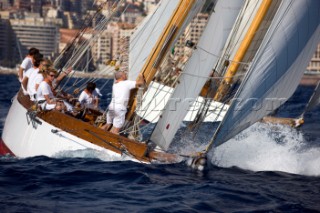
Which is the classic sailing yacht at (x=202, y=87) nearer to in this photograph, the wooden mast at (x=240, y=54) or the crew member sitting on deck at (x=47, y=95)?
the crew member sitting on deck at (x=47, y=95)

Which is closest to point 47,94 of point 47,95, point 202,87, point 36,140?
point 47,95

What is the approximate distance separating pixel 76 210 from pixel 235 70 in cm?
752

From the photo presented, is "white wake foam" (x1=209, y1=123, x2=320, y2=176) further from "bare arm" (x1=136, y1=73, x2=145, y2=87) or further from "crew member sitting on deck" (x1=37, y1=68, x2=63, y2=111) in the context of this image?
"crew member sitting on deck" (x1=37, y1=68, x2=63, y2=111)

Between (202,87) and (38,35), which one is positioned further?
(38,35)

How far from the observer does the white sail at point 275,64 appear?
502 inches

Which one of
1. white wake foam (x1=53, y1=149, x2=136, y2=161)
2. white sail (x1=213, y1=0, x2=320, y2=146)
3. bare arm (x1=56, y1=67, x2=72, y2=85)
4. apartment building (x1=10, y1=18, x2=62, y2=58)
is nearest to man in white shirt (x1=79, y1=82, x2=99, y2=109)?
bare arm (x1=56, y1=67, x2=72, y2=85)

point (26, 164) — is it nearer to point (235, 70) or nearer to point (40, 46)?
point (235, 70)

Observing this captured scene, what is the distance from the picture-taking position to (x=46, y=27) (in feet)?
473

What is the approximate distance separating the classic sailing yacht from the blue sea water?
26cm

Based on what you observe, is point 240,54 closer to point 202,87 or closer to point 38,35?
point 202,87

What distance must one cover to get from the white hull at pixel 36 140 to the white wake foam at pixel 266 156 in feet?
5.66

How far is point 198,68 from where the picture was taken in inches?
527

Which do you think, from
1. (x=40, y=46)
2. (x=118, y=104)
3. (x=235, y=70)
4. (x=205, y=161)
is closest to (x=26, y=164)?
(x=118, y=104)

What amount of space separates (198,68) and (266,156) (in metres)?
1.96
